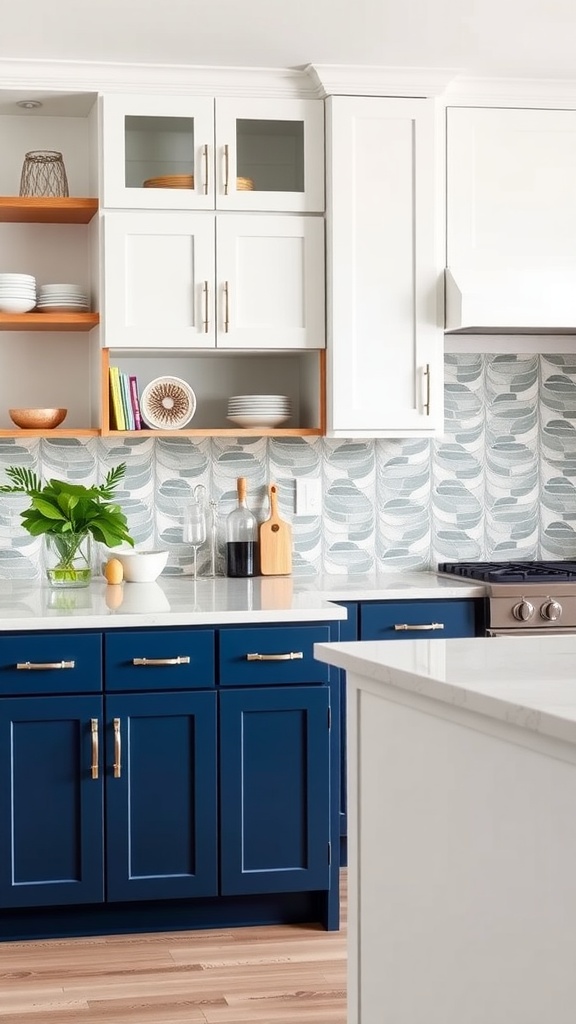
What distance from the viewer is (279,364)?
432 centimetres

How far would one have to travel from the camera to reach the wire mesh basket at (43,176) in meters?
3.97

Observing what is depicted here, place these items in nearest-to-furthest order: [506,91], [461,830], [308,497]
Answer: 1. [461,830]
2. [506,91]
3. [308,497]

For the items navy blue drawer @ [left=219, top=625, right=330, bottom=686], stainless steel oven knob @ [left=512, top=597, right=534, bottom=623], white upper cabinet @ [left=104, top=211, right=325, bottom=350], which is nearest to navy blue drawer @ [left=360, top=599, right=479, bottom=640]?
stainless steel oven knob @ [left=512, top=597, right=534, bottom=623]

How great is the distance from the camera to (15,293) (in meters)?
3.91

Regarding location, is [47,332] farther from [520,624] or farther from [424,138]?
[520,624]

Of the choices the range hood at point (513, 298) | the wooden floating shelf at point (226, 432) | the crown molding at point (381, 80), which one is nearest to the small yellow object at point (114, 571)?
the wooden floating shelf at point (226, 432)

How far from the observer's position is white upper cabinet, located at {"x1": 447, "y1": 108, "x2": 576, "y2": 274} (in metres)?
4.02

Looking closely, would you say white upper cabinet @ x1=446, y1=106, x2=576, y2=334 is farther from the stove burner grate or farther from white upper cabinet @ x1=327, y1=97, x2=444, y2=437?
the stove burner grate

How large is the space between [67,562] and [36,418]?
0.48m

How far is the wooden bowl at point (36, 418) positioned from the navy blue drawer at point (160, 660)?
3.14 ft

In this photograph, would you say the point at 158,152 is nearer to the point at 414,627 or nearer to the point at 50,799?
the point at 414,627

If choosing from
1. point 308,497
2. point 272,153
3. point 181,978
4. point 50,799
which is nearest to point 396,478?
point 308,497

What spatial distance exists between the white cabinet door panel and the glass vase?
771 millimetres

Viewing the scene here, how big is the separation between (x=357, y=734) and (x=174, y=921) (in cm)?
160
